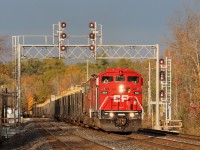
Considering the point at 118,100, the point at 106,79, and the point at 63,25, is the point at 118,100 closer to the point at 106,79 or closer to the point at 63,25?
the point at 106,79

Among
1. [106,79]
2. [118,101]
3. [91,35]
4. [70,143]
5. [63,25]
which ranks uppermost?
[63,25]

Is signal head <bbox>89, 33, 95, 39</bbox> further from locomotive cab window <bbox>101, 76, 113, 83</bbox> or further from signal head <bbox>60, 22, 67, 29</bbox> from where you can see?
locomotive cab window <bbox>101, 76, 113, 83</bbox>

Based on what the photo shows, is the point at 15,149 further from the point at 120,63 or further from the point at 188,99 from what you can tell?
the point at 120,63

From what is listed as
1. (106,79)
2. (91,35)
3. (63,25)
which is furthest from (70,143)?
(63,25)

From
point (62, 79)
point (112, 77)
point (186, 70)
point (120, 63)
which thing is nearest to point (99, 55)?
point (186, 70)

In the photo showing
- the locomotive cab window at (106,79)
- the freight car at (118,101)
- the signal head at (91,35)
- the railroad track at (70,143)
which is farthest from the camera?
the signal head at (91,35)

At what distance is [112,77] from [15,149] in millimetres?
8140

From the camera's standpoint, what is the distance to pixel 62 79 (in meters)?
153

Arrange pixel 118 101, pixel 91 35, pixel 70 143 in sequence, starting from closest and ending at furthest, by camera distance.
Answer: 1. pixel 70 143
2. pixel 118 101
3. pixel 91 35

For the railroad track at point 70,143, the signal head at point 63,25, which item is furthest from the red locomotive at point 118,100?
the signal head at point 63,25

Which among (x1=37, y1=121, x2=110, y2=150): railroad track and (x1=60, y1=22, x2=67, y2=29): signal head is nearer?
(x1=37, y1=121, x2=110, y2=150): railroad track

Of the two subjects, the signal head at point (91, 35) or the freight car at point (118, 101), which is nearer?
the freight car at point (118, 101)

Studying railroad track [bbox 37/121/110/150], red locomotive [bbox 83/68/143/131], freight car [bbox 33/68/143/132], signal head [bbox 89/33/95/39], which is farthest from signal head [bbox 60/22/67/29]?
railroad track [bbox 37/121/110/150]

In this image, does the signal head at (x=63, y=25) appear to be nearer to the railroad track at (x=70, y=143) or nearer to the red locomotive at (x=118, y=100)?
the red locomotive at (x=118, y=100)
